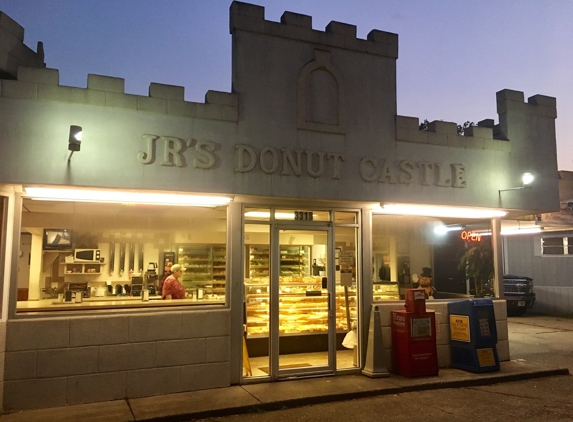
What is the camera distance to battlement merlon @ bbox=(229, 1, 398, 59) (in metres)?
8.62

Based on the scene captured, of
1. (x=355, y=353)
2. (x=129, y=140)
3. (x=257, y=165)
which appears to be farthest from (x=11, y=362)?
(x=355, y=353)

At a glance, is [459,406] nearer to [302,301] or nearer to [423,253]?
[302,301]

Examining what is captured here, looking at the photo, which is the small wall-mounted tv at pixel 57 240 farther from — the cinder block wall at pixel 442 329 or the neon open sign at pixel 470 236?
the neon open sign at pixel 470 236

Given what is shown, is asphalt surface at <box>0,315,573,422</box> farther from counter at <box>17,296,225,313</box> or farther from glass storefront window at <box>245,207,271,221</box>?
glass storefront window at <box>245,207,271,221</box>

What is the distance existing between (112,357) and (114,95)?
12.6 feet

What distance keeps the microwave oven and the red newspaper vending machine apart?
17.3ft

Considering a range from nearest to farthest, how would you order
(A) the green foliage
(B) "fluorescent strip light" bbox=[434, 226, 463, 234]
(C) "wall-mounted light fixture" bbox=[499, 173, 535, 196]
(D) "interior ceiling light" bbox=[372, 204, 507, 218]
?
(D) "interior ceiling light" bbox=[372, 204, 507, 218], (C) "wall-mounted light fixture" bbox=[499, 173, 535, 196], (B) "fluorescent strip light" bbox=[434, 226, 463, 234], (A) the green foliage

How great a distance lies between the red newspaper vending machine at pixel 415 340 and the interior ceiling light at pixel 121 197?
377 centimetres

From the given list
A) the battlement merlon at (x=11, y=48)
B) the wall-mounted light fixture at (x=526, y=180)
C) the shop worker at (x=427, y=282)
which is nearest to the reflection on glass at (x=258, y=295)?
the shop worker at (x=427, y=282)

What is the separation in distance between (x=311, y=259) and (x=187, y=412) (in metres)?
3.58

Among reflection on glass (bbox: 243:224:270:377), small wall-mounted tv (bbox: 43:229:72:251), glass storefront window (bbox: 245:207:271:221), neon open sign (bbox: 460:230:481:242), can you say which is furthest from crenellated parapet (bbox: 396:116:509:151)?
small wall-mounted tv (bbox: 43:229:72:251)

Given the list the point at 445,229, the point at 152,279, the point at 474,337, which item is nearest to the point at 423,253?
the point at 445,229

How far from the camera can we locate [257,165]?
8.45m

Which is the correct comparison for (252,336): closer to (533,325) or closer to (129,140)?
(129,140)
